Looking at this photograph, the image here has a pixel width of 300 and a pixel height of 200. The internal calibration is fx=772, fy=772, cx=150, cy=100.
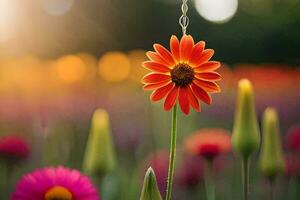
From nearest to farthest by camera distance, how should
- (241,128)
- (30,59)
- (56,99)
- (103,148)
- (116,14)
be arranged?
(241,128) < (103,148) < (56,99) < (30,59) < (116,14)

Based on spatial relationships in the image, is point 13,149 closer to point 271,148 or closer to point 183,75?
point 271,148

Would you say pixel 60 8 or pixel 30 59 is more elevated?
pixel 60 8

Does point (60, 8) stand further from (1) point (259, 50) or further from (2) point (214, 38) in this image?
(1) point (259, 50)

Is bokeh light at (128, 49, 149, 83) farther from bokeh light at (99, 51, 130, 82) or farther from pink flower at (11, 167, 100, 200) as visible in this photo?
pink flower at (11, 167, 100, 200)

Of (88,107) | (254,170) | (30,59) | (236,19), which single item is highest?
(236,19)

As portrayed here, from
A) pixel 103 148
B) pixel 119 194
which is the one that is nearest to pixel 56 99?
pixel 119 194

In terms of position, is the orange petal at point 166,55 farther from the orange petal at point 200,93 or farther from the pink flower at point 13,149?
the pink flower at point 13,149

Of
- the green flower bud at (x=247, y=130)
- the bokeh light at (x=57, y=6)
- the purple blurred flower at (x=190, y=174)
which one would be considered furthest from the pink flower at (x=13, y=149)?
the bokeh light at (x=57, y=6)

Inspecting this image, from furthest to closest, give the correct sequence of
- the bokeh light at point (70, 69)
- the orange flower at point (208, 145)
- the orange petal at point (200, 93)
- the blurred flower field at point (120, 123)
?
1. the bokeh light at point (70, 69)
2. the blurred flower field at point (120, 123)
3. the orange flower at point (208, 145)
4. the orange petal at point (200, 93)
